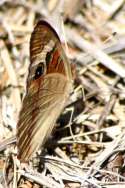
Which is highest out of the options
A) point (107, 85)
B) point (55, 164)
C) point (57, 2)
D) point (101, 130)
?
point (57, 2)

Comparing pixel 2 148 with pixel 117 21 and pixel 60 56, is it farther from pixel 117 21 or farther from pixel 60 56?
pixel 117 21

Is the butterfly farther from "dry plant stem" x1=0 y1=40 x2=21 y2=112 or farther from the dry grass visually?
"dry plant stem" x1=0 y1=40 x2=21 y2=112

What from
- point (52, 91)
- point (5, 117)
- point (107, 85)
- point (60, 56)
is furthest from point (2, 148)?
point (107, 85)

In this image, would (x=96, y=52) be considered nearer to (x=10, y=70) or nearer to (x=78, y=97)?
(x=78, y=97)

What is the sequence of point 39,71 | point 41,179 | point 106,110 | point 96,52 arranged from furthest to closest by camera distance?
point 96,52 → point 106,110 → point 41,179 → point 39,71

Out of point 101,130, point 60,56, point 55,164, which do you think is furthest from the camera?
point 101,130

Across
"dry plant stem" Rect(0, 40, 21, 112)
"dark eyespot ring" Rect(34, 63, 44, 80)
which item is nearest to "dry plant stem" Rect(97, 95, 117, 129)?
"dry plant stem" Rect(0, 40, 21, 112)

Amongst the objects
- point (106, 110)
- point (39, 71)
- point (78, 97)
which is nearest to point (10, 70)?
point (78, 97)
